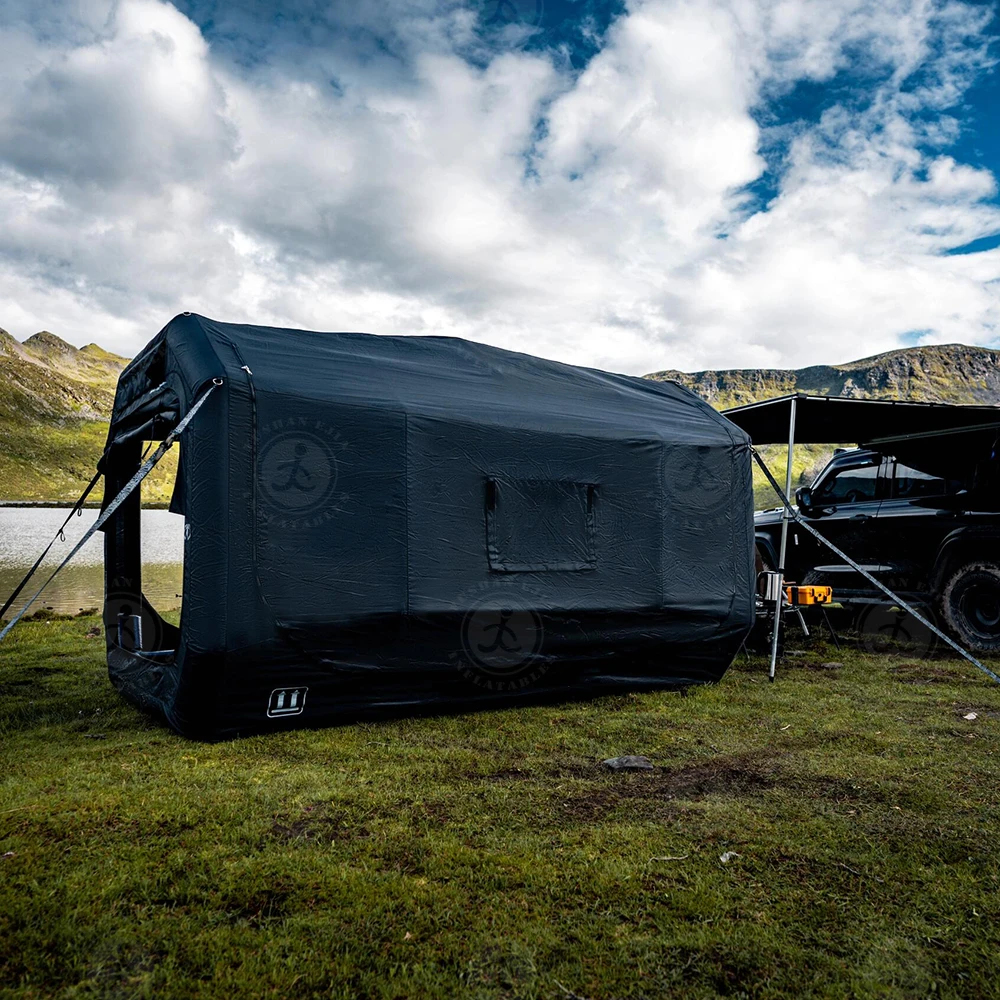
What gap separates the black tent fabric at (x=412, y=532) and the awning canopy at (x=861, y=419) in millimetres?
1589

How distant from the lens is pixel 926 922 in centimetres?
261

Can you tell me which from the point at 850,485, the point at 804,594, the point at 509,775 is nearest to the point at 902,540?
the point at 850,485

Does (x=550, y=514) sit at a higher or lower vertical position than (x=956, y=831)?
higher

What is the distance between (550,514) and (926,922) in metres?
3.67

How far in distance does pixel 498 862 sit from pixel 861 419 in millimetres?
7447

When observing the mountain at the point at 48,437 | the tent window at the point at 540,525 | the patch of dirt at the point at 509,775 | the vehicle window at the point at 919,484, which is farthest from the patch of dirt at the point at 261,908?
the mountain at the point at 48,437

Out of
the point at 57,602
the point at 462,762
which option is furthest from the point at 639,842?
the point at 57,602

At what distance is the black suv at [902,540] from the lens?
801 cm

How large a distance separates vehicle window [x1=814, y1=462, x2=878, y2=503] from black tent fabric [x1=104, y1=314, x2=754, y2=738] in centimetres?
364

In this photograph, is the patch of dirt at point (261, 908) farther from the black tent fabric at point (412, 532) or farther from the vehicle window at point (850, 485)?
the vehicle window at point (850, 485)

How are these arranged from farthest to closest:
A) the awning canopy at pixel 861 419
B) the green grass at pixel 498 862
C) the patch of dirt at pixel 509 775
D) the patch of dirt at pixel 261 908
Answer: the awning canopy at pixel 861 419 < the patch of dirt at pixel 509 775 < the patch of dirt at pixel 261 908 < the green grass at pixel 498 862

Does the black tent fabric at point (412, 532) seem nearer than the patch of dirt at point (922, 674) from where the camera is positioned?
Yes

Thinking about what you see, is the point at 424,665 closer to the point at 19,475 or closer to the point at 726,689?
the point at 726,689

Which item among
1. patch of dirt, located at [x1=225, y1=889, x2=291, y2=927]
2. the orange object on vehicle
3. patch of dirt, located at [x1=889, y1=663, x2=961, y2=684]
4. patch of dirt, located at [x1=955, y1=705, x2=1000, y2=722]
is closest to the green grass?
patch of dirt, located at [x1=225, y1=889, x2=291, y2=927]
